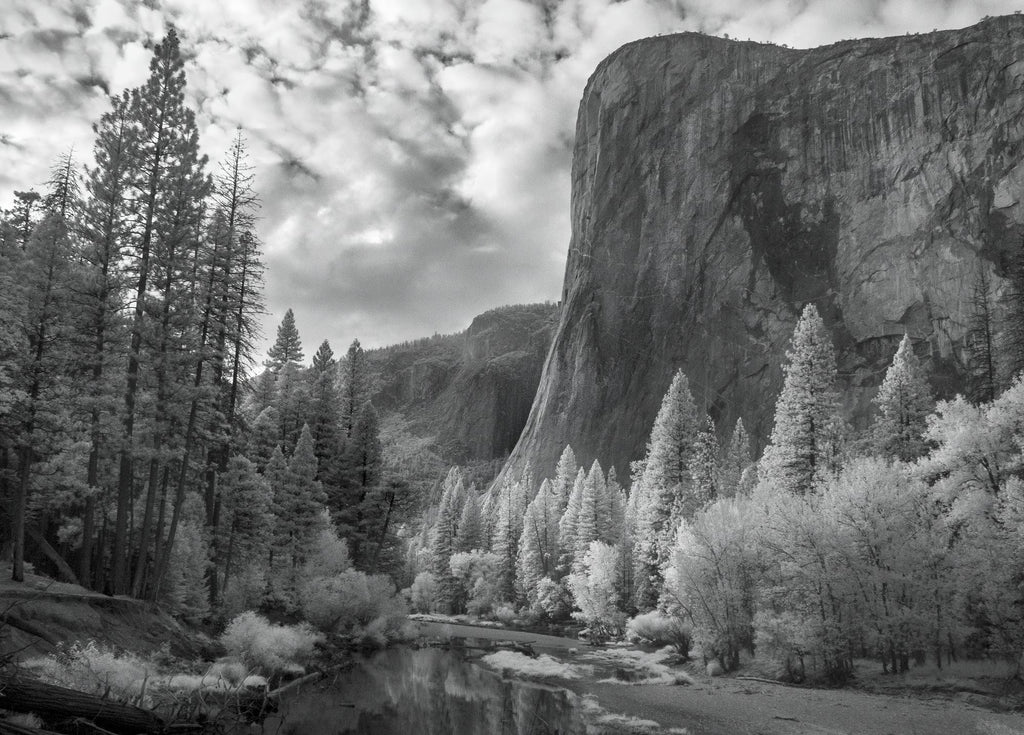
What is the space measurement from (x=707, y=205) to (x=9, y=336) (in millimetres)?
110191

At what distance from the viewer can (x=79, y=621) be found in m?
16.1

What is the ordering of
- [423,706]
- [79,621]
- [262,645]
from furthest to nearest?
[423,706], [262,645], [79,621]

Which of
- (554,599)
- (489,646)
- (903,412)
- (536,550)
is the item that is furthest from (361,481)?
(536,550)

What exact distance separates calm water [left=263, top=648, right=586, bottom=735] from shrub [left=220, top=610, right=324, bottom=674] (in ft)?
4.06

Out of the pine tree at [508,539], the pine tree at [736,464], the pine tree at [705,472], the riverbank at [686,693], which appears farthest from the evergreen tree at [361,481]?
the pine tree at [508,539]

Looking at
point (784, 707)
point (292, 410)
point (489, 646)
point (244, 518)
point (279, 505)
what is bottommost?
point (489, 646)

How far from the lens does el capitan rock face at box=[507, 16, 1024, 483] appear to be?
88125mm

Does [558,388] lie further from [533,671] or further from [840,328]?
[533,671]

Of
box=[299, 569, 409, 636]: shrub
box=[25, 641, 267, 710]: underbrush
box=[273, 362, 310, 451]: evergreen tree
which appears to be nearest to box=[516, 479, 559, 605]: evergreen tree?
box=[299, 569, 409, 636]: shrub

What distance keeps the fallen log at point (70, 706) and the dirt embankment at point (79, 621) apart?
16.3ft

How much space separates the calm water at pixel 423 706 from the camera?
18469mm

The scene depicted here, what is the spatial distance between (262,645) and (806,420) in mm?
23542

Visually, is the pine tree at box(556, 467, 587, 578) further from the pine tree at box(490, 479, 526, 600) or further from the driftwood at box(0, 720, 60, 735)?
the driftwood at box(0, 720, 60, 735)

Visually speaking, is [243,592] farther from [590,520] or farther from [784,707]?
[590,520]
